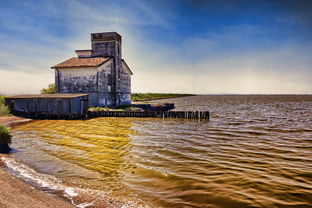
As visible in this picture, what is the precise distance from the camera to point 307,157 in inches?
392

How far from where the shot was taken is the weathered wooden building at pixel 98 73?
2756cm

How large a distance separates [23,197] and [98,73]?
23.9 metres

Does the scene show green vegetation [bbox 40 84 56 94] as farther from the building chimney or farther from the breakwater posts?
the breakwater posts

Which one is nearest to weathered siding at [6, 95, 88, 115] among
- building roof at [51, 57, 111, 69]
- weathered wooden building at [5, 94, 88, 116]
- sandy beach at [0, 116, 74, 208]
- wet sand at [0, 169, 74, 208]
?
weathered wooden building at [5, 94, 88, 116]

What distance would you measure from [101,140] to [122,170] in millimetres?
5561

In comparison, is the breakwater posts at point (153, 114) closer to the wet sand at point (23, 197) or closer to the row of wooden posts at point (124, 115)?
the row of wooden posts at point (124, 115)

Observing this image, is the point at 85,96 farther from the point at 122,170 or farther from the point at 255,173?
the point at 255,173

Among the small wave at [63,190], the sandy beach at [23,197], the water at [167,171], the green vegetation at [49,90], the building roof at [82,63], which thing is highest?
the building roof at [82,63]

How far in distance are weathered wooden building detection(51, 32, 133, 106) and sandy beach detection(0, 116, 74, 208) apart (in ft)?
72.6

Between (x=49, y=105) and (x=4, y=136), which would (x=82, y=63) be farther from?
(x=4, y=136)

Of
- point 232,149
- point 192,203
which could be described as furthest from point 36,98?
point 192,203

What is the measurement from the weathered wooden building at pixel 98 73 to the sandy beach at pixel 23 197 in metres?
22.1

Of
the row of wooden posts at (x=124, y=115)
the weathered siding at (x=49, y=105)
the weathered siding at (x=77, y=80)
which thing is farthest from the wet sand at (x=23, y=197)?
the weathered siding at (x=77, y=80)

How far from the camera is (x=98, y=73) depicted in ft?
90.5
